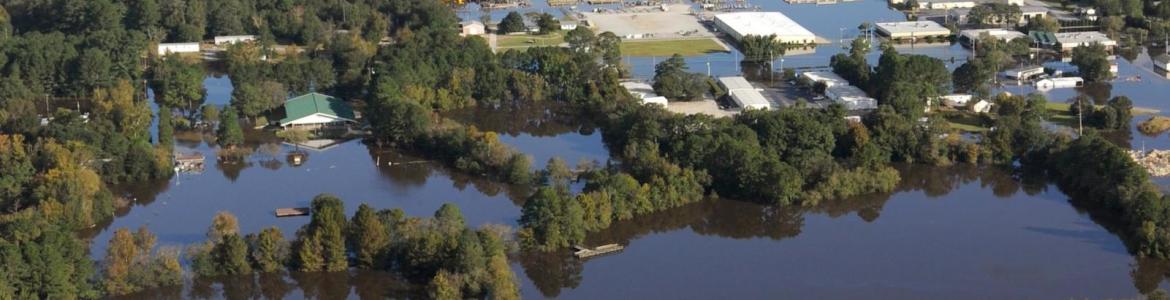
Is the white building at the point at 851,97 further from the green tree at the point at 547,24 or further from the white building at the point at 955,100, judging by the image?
the green tree at the point at 547,24

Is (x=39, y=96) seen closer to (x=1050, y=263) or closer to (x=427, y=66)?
(x=427, y=66)

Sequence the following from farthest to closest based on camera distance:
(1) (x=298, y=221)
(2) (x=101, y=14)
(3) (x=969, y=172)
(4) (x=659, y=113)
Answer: (2) (x=101, y=14) < (4) (x=659, y=113) < (3) (x=969, y=172) < (1) (x=298, y=221)

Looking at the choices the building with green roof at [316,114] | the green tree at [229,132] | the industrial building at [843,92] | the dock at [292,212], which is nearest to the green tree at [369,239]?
the dock at [292,212]

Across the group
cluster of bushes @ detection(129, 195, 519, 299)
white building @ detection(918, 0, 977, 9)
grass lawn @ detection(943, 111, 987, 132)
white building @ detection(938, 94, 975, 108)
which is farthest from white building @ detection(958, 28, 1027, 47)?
cluster of bushes @ detection(129, 195, 519, 299)

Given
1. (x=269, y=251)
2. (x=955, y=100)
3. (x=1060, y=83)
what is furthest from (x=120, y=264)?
(x=1060, y=83)

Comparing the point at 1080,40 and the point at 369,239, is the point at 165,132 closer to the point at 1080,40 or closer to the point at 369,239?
the point at 369,239

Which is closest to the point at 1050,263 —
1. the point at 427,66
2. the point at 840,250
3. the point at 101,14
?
the point at 840,250
